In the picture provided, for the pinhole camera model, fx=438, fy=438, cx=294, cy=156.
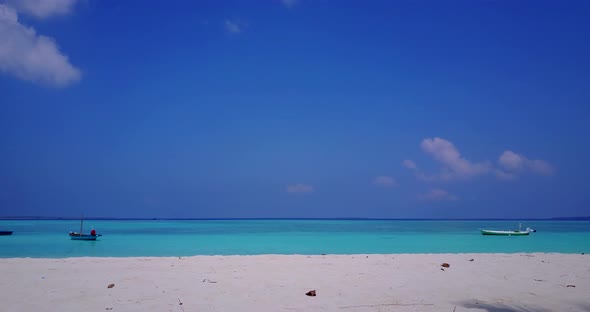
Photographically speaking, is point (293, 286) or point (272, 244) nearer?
point (293, 286)

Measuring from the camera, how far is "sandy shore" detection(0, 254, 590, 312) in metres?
7.04

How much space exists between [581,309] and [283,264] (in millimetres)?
7926

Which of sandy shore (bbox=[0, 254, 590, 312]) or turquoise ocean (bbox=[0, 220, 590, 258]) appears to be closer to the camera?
sandy shore (bbox=[0, 254, 590, 312])

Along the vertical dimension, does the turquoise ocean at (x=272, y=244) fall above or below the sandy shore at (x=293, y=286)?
below

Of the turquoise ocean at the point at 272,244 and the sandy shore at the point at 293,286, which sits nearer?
the sandy shore at the point at 293,286

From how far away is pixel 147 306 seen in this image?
6.97 m

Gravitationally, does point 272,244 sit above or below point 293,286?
below

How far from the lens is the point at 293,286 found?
349 inches

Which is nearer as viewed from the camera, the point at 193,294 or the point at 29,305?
the point at 29,305

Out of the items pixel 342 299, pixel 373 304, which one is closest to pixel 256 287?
pixel 342 299

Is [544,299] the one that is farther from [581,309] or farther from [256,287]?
[256,287]

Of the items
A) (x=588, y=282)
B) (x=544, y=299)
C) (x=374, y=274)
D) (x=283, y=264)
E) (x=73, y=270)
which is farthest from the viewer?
(x=283, y=264)

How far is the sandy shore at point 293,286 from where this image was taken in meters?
7.04

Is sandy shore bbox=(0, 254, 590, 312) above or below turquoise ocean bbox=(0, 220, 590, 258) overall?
above
